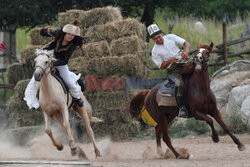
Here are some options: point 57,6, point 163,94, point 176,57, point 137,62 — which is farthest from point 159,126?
point 57,6

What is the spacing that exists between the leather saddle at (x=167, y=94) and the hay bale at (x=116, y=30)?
479 centimetres

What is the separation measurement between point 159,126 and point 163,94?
76cm

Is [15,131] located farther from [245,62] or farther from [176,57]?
[245,62]

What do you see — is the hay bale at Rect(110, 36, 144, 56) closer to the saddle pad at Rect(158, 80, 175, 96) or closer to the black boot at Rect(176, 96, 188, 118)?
the saddle pad at Rect(158, 80, 175, 96)

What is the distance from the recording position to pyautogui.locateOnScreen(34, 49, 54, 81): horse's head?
9398 mm

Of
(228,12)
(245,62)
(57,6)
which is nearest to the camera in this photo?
(245,62)

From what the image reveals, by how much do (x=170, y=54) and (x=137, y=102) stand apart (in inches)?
67.2

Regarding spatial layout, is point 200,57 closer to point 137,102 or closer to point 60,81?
point 137,102

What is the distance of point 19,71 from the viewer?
16156 millimetres

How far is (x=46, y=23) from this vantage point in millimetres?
20328

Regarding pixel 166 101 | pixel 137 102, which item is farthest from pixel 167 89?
pixel 137 102

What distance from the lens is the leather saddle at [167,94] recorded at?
33.1 ft

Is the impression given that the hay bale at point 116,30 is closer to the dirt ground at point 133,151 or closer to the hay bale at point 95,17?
the hay bale at point 95,17

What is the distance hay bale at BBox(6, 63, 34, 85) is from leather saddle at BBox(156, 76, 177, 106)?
678cm
